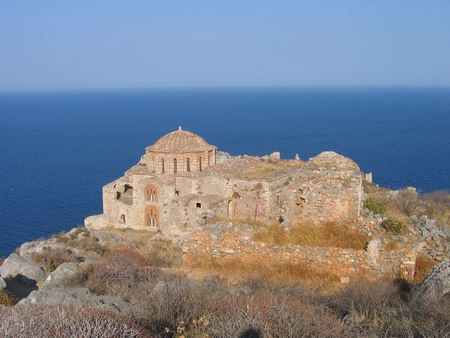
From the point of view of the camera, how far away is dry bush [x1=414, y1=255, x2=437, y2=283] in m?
9.80

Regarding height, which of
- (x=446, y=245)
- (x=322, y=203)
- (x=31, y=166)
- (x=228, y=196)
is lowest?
(x=31, y=166)

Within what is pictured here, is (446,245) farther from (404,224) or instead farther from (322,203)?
(322,203)

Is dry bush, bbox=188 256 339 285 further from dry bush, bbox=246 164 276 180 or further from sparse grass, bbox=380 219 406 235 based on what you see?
dry bush, bbox=246 164 276 180

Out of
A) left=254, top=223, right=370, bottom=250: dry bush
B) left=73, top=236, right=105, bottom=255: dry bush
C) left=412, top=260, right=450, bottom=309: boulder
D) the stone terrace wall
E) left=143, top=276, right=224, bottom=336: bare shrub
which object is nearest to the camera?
left=143, top=276, right=224, bottom=336: bare shrub

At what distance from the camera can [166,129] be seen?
113 meters

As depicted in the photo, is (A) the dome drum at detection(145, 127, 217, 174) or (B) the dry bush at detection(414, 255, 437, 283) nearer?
(B) the dry bush at detection(414, 255, 437, 283)

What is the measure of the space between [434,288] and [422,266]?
2949mm

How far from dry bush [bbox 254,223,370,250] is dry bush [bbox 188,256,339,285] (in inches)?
24.3

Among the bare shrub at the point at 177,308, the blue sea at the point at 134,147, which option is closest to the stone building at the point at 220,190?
the bare shrub at the point at 177,308

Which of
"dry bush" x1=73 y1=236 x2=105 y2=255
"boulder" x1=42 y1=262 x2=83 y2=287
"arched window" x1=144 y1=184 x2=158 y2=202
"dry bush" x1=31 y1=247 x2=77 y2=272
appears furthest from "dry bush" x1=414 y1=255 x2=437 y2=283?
"arched window" x1=144 y1=184 x2=158 y2=202

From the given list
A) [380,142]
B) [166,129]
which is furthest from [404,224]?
[166,129]

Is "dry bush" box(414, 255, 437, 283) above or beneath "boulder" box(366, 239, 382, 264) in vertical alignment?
beneath

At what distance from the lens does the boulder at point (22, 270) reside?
15.0 m

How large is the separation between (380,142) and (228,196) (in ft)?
265
